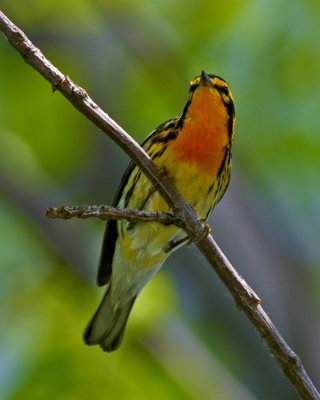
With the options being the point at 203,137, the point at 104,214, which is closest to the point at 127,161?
the point at 203,137

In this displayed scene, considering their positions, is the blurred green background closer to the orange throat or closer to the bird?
the bird

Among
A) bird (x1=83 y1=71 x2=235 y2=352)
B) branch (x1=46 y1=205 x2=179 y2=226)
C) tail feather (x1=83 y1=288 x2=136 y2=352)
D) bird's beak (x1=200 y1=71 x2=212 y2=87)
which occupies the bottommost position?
branch (x1=46 y1=205 x2=179 y2=226)

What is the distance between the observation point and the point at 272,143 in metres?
6.41

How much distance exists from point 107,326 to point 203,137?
4.66 feet

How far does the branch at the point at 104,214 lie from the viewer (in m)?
2.92

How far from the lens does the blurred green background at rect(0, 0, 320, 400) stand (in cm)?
579

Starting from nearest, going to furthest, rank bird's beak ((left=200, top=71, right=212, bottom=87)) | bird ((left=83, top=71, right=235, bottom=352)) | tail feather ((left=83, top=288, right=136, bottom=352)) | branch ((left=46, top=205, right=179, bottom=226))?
branch ((left=46, top=205, right=179, bottom=226))
bird ((left=83, top=71, right=235, bottom=352))
bird's beak ((left=200, top=71, right=212, bottom=87))
tail feather ((left=83, top=288, right=136, bottom=352))

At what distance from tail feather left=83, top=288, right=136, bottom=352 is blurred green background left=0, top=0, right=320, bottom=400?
0.34 meters

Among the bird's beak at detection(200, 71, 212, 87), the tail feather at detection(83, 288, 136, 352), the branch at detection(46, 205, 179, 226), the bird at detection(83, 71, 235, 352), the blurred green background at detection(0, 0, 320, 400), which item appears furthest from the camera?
the blurred green background at detection(0, 0, 320, 400)

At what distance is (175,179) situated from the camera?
13.8 feet

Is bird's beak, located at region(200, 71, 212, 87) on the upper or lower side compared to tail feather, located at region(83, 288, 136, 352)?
upper

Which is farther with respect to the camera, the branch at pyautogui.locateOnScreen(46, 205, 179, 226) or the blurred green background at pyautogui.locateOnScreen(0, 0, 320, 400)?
the blurred green background at pyautogui.locateOnScreen(0, 0, 320, 400)

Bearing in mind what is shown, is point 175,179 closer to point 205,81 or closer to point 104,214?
point 205,81

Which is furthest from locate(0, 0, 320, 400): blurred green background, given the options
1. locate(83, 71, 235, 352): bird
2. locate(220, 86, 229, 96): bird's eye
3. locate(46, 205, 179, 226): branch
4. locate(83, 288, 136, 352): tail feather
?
locate(46, 205, 179, 226): branch
